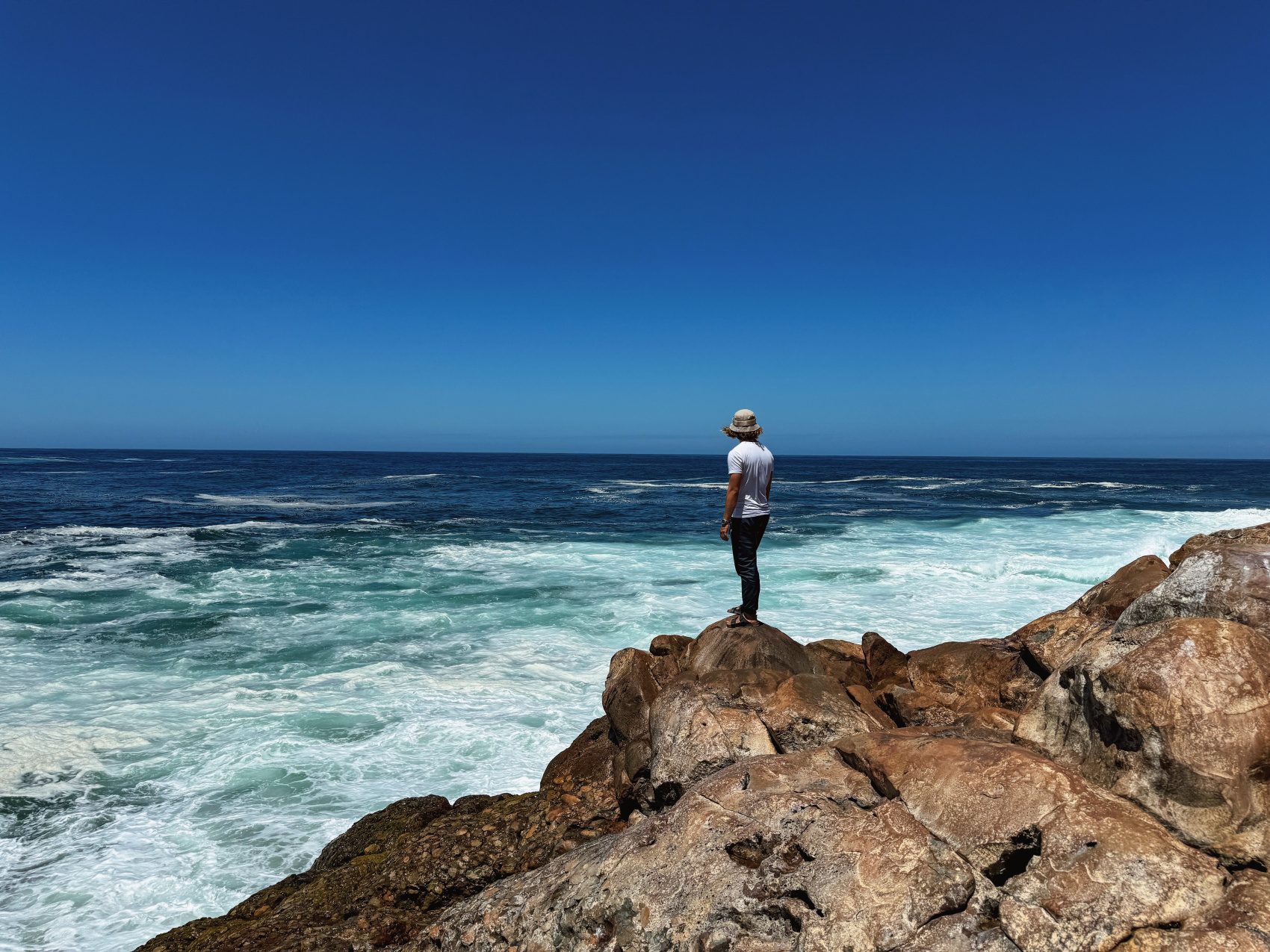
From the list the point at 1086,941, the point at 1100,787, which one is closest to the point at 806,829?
the point at 1086,941

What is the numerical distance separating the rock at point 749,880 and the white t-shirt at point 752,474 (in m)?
2.82

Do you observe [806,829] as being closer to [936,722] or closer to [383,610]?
[936,722]

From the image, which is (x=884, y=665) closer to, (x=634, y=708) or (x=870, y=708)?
(x=870, y=708)

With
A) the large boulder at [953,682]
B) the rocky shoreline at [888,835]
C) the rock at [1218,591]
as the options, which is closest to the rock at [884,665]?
the large boulder at [953,682]

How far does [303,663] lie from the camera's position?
403 inches

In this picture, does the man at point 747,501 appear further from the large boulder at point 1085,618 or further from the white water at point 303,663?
the white water at point 303,663

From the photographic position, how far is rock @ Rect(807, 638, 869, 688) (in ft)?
22.9

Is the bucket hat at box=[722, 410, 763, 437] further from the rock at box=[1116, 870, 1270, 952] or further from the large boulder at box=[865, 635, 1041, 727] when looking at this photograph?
the rock at box=[1116, 870, 1270, 952]

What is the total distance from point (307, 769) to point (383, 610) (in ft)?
22.5

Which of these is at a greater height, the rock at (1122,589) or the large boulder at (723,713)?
the rock at (1122,589)

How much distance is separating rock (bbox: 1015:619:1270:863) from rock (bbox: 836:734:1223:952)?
0.23m

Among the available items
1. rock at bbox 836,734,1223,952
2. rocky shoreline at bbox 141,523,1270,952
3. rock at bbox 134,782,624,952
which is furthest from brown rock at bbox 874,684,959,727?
rock at bbox 134,782,624,952

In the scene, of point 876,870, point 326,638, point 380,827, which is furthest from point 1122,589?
point 326,638

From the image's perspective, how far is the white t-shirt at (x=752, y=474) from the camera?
639cm
